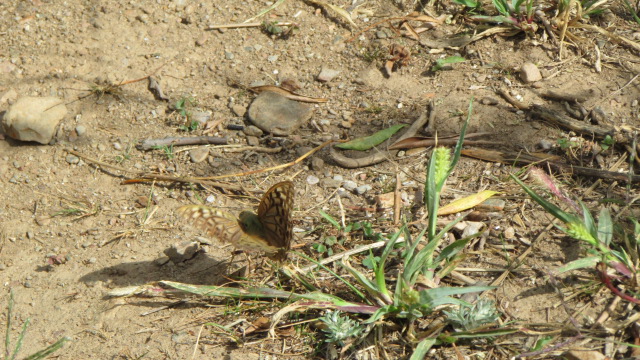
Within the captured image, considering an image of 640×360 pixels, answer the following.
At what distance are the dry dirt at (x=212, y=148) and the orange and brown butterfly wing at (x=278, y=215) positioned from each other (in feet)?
0.80

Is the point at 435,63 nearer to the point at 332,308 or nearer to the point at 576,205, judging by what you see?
the point at 576,205

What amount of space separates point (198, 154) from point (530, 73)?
6.75 ft

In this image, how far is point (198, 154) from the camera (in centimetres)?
363

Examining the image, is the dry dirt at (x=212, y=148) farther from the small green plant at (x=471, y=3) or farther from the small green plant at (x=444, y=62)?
the small green plant at (x=471, y=3)

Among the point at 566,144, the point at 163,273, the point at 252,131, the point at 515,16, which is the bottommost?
the point at 163,273

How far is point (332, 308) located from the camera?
264 cm

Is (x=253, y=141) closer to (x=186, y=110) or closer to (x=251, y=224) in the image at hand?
(x=186, y=110)

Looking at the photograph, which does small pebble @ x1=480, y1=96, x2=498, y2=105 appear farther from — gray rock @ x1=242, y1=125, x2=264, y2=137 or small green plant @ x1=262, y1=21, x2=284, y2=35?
small green plant @ x1=262, y1=21, x2=284, y2=35

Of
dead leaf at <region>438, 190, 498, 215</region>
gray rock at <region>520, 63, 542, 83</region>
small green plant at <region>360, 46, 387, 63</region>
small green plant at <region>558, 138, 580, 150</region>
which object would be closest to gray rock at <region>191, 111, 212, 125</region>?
small green plant at <region>360, 46, 387, 63</region>

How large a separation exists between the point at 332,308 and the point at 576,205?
4.23 feet

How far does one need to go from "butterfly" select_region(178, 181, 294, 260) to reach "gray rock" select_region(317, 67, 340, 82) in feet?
4.10

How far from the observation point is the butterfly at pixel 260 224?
2.69 metres

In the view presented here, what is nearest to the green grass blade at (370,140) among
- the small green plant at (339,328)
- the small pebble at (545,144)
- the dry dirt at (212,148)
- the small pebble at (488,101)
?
the dry dirt at (212,148)

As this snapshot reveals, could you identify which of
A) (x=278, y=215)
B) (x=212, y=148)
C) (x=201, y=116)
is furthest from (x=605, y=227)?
(x=201, y=116)
